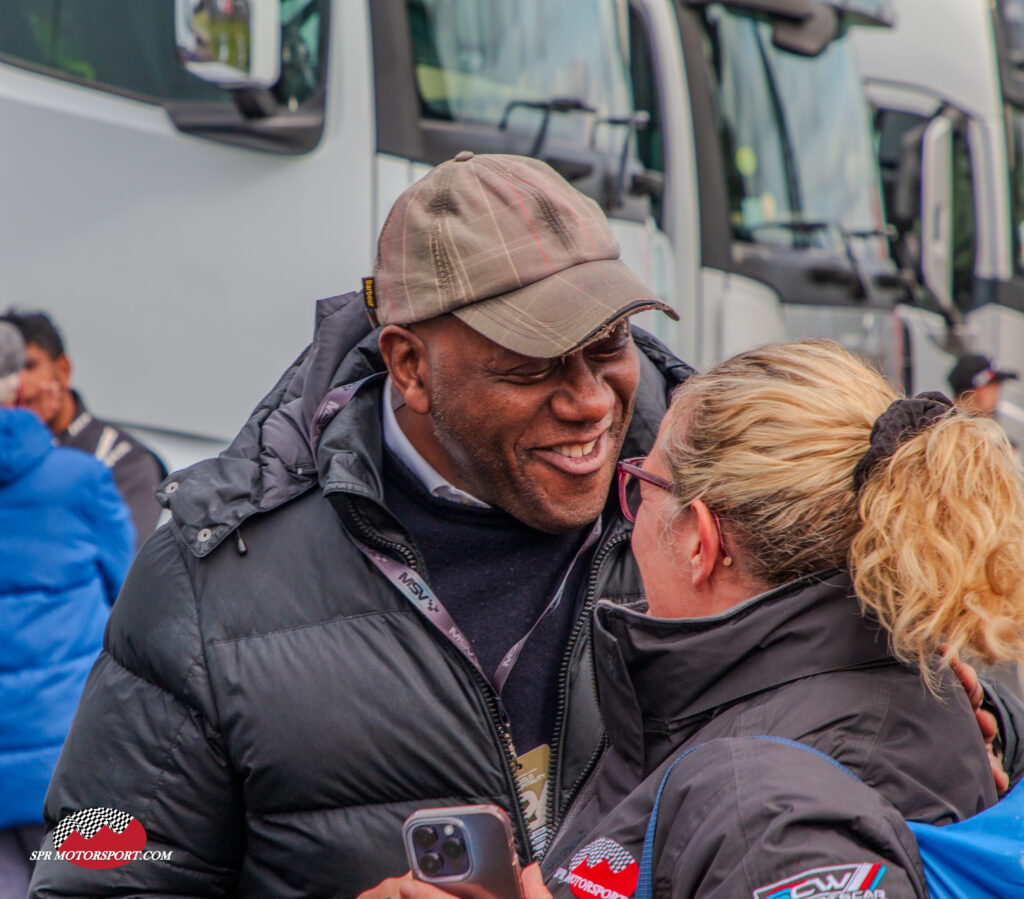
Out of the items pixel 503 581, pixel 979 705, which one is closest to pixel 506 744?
pixel 503 581

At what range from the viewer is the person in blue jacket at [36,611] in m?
3.17

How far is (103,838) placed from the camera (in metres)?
1.83

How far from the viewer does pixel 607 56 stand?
16.1ft

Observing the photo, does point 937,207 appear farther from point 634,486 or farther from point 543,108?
point 634,486

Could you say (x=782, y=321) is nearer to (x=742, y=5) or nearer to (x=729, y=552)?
(x=742, y=5)

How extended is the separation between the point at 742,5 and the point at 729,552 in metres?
5.22

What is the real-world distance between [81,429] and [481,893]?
2.78 metres

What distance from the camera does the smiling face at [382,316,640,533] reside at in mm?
1922

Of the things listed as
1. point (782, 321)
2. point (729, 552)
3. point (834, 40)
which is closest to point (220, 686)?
point (729, 552)

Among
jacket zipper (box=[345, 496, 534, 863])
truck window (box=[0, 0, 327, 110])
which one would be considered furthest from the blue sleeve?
jacket zipper (box=[345, 496, 534, 863])

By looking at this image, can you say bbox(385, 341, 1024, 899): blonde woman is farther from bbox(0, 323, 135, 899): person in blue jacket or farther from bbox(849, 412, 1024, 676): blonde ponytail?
bbox(0, 323, 135, 899): person in blue jacket

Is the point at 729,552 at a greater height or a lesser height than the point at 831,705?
greater

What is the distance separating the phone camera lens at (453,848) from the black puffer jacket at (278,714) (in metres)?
0.39

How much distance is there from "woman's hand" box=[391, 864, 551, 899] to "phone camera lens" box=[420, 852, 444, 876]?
21 mm
